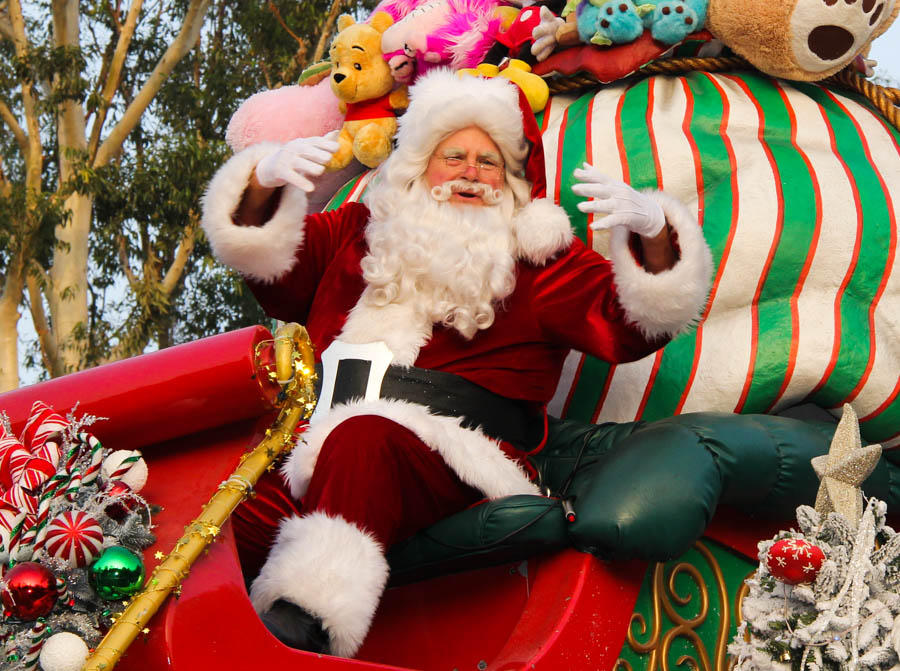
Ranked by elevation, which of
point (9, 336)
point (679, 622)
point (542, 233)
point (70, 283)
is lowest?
point (9, 336)

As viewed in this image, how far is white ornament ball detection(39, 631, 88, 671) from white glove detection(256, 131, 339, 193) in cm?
140

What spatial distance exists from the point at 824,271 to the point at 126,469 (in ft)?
6.89

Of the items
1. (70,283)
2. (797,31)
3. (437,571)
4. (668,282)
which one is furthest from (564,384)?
(70,283)

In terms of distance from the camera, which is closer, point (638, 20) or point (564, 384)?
point (564, 384)

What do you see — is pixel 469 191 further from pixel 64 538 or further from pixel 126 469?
pixel 64 538

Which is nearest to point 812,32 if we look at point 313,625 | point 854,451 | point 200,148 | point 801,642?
point 854,451

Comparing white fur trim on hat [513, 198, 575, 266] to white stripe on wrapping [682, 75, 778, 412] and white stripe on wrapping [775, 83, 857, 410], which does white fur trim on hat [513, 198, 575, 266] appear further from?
white stripe on wrapping [775, 83, 857, 410]

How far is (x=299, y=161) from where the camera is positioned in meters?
3.18

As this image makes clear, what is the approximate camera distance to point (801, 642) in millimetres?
2465

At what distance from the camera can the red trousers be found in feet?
9.03

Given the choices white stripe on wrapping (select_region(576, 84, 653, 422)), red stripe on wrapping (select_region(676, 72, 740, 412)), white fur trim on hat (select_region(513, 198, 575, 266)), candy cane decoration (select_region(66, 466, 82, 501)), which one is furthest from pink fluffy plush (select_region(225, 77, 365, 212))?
candy cane decoration (select_region(66, 466, 82, 501))

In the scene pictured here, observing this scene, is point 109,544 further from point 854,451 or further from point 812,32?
point 812,32

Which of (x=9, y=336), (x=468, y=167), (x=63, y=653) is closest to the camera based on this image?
(x=63, y=653)

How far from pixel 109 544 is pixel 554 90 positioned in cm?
238
